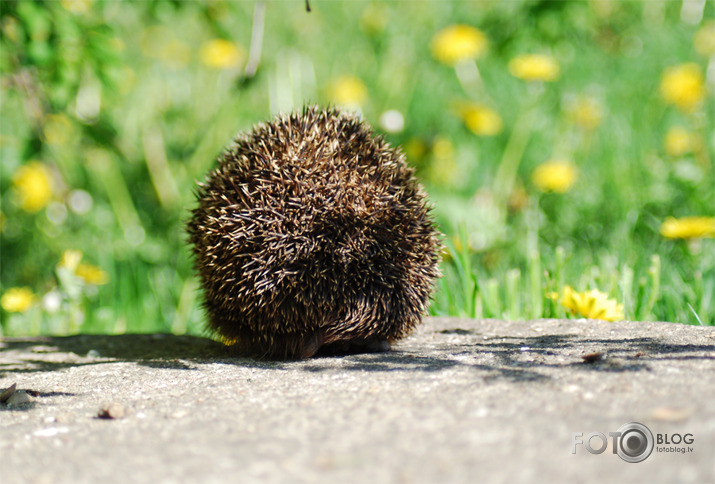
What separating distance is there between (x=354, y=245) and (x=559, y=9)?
11.4 ft

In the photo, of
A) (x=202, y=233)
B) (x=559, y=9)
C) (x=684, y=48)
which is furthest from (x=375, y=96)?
(x=202, y=233)

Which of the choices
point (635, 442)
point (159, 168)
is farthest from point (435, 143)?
point (635, 442)

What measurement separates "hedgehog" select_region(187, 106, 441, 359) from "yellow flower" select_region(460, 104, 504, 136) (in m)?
2.68

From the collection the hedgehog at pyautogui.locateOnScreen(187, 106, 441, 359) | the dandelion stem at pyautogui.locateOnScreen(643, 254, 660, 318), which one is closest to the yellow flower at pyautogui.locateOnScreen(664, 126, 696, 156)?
the dandelion stem at pyautogui.locateOnScreen(643, 254, 660, 318)

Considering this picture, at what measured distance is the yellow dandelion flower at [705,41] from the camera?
6.52 metres

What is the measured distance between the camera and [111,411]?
2.24 meters

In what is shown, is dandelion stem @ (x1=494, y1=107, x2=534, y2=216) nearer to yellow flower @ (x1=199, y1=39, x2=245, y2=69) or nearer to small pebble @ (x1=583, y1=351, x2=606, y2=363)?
yellow flower @ (x1=199, y1=39, x2=245, y2=69)

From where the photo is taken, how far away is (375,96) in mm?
6875

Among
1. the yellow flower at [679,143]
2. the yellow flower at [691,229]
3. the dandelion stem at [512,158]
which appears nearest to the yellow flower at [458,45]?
the dandelion stem at [512,158]

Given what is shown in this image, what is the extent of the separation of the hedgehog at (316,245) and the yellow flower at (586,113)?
11.3 ft

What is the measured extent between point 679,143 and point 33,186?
5370mm

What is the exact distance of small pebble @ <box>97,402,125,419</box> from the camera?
223cm

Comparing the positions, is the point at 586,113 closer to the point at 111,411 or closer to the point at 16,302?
the point at 16,302

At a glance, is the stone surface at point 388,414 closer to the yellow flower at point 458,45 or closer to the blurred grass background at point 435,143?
the blurred grass background at point 435,143
